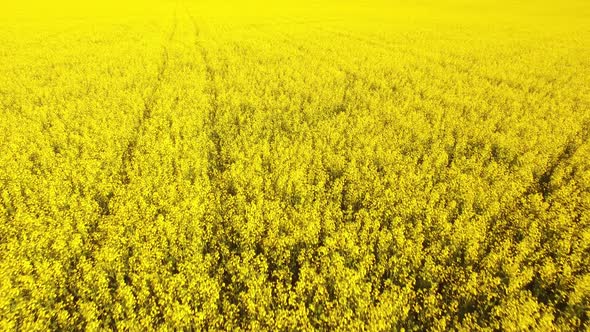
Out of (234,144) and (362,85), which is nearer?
(234,144)

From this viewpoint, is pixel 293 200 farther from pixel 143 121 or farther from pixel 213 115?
pixel 143 121

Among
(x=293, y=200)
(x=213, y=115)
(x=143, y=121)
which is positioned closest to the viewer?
(x=293, y=200)

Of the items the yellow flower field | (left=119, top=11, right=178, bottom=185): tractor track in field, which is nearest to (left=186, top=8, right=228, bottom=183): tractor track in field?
the yellow flower field

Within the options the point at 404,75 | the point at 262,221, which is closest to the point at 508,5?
the point at 404,75

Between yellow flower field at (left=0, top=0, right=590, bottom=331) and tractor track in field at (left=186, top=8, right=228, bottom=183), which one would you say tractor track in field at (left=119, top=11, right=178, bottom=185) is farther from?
tractor track in field at (left=186, top=8, right=228, bottom=183)

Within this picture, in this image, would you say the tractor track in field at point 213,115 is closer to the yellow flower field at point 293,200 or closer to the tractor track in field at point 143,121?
the yellow flower field at point 293,200

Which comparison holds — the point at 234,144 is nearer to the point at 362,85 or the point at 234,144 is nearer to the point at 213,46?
the point at 362,85

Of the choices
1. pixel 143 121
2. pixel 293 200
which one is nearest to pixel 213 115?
pixel 143 121

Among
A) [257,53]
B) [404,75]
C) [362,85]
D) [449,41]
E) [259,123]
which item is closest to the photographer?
[259,123]
